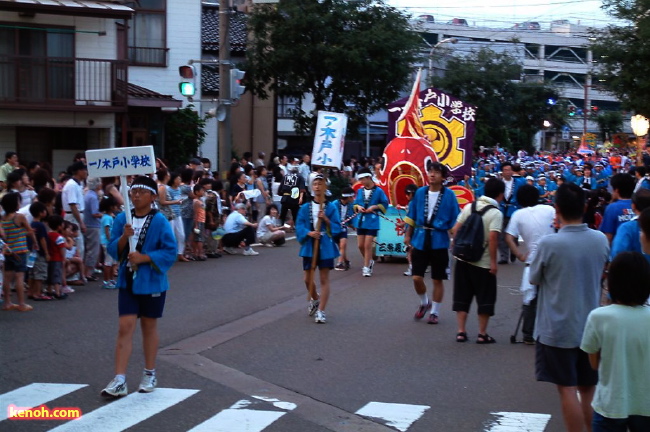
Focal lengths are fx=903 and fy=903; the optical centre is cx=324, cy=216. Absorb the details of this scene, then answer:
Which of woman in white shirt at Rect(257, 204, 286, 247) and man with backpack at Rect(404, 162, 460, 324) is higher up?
man with backpack at Rect(404, 162, 460, 324)

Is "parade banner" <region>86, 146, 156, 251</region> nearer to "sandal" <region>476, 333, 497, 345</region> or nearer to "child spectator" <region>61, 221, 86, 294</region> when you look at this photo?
"sandal" <region>476, 333, 497, 345</region>

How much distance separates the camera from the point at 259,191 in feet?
69.6

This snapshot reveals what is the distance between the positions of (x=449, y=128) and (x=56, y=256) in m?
11.3

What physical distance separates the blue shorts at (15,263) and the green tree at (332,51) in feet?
60.7

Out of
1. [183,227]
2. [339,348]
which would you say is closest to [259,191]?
[183,227]

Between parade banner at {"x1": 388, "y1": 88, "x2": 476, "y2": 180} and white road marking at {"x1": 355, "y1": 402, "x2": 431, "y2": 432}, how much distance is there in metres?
13.8

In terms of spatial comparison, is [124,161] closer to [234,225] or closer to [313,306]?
[313,306]

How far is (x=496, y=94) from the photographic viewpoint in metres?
44.3

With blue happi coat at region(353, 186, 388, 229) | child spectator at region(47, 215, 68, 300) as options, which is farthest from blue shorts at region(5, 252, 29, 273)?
blue happi coat at region(353, 186, 388, 229)

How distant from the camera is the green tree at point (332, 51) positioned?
29000 mm

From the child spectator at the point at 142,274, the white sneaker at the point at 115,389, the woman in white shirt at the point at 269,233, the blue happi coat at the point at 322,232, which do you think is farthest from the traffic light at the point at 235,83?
the white sneaker at the point at 115,389

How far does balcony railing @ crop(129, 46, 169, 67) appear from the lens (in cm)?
2980

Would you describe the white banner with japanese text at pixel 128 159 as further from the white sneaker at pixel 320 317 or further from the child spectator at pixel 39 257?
the child spectator at pixel 39 257

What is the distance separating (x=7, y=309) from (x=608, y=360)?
8.79 metres
